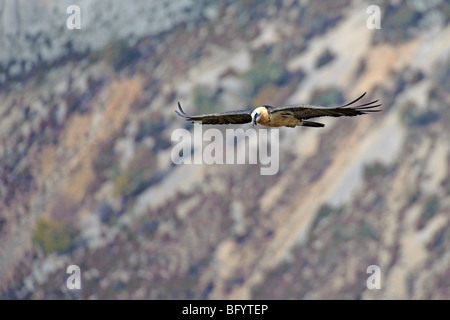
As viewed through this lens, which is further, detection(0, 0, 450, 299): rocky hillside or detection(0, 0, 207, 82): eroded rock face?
detection(0, 0, 207, 82): eroded rock face

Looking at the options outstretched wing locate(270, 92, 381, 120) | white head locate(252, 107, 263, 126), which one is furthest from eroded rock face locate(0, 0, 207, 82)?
white head locate(252, 107, 263, 126)

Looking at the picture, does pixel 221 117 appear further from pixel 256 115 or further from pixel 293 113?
pixel 256 115

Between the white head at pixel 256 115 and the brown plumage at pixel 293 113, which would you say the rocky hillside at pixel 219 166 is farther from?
the white head at pixel 256 115

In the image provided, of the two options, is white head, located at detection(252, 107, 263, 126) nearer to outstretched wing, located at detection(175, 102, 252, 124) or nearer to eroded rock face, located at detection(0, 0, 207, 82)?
outstretched wing, located at detection(175, 102, 252, 124)

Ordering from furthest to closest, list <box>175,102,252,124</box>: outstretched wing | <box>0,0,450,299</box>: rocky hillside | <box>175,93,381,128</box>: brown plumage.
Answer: <box>0,0,450,299</box>: rocky hillside → <box>175,102,252,124</box>: outstretched wing → <box>175,93,381,128</box>: brown plumage

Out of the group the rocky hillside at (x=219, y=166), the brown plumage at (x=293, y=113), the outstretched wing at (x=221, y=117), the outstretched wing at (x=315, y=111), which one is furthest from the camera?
the rocky hillside at (x=219, y=166)

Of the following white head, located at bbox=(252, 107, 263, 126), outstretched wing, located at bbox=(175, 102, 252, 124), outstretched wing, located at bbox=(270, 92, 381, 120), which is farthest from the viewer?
outstretched wing, located at bbox=(175, 102, 252, 124)

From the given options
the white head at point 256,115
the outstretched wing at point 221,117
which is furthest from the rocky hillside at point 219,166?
the white head at point 256,115

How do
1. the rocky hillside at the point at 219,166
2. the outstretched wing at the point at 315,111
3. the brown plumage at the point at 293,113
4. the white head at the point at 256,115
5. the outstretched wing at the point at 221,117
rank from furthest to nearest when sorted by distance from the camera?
1. the rocky hillside at the point at 219,166
2. the outstretched wing at the point at 221,117
3. the outstretched wing at the point at 315,111
4. the brown plumage at the point at 293,113
5. the white head at the point at 256,115
